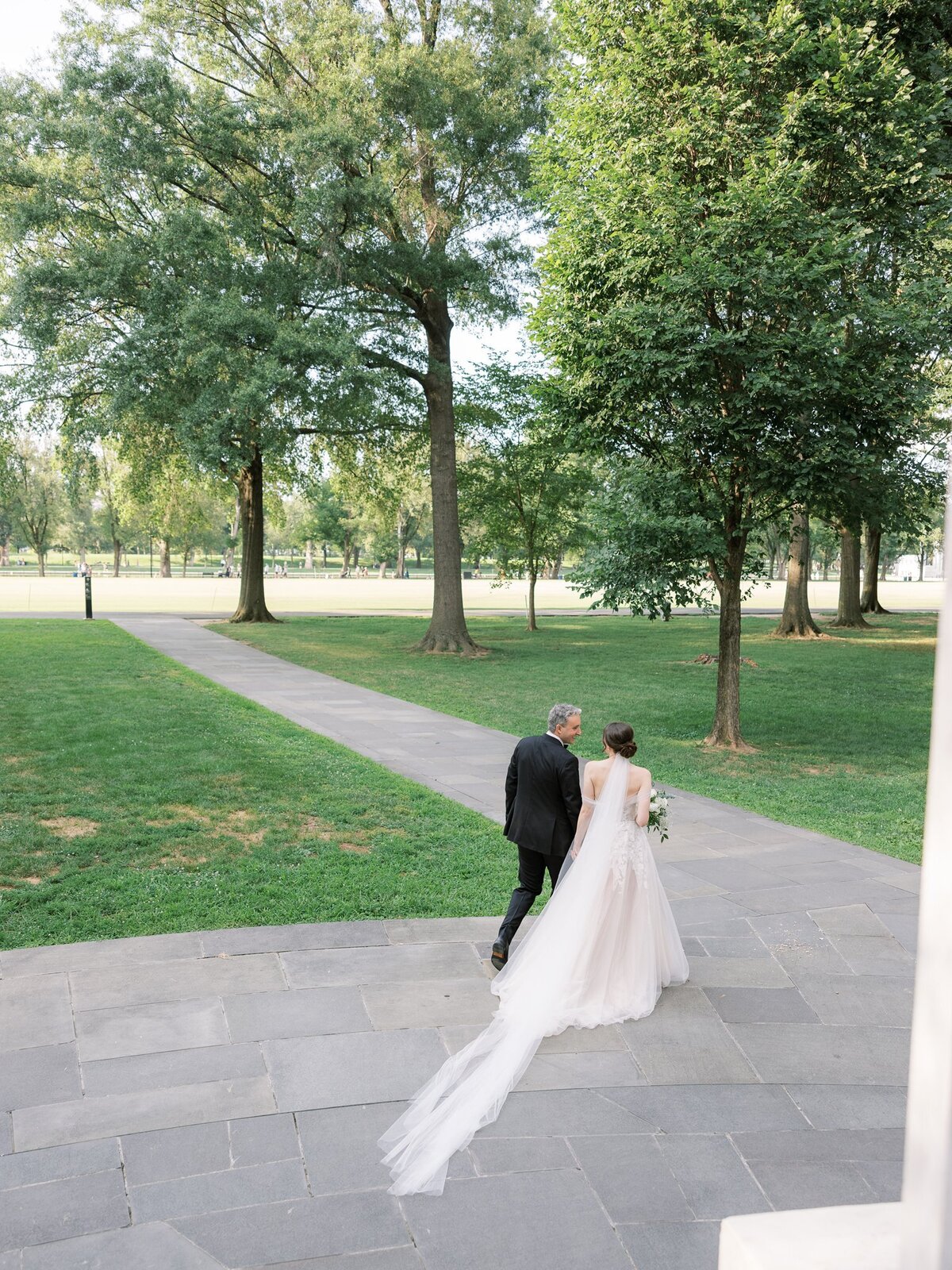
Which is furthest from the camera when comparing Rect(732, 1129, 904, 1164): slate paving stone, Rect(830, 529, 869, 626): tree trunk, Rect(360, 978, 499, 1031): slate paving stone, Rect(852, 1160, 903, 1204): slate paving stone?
Rect(830, 529, 869, 626): tree trunk

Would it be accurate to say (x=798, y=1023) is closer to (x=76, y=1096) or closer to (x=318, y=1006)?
(x=318, y=1006)

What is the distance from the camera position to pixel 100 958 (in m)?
6.08

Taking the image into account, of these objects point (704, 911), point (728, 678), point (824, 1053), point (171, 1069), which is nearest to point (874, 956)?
point (704, 911)

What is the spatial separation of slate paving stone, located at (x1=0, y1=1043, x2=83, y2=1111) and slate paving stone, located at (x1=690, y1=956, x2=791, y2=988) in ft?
11.5

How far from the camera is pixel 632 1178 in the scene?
13.0 ft

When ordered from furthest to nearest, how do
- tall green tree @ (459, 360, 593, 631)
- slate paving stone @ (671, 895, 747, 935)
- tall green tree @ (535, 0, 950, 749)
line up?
1. tall green tree @ (459, 360, 593, 631)
2. tall green tree @ (535, 0, 950, 749)
3. slate paving stone @ (671, 895, 747, 935)

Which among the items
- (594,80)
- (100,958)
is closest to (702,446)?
(594,80)

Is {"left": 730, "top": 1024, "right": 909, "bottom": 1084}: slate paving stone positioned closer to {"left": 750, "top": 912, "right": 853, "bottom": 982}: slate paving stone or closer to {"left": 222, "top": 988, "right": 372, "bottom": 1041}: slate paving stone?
{"left": 750, "top": 912, "right": 853, "bottom": 982}: slate paving stone

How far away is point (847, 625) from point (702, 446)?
25.1m

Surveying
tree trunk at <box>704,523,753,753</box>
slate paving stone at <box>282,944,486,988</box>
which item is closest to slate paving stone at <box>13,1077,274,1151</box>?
slate paving stone at <box>282,944,486,988</box>

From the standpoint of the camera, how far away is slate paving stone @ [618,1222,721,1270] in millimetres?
3461

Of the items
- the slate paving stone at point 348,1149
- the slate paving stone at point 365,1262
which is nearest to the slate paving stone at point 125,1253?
the slate paving stone at point 365,1262

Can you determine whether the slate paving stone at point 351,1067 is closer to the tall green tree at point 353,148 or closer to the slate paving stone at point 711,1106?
the slate paving stone at point 711,1106

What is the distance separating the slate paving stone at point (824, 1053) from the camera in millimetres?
4844
